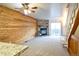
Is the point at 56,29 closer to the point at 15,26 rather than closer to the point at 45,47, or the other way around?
the point at 45,47

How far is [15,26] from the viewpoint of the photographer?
77.7 inches

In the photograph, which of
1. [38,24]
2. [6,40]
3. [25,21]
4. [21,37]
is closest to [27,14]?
[25,21]

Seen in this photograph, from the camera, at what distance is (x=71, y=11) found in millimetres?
2314

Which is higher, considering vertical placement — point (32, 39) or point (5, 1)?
point (5, 1)

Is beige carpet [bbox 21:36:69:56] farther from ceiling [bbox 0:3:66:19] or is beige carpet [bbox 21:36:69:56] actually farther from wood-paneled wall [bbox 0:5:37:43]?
ceiling [bbox 0:3:66:19]

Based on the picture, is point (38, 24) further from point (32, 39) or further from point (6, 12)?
point (6, 12)

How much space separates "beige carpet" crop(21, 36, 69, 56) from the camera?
190 cm

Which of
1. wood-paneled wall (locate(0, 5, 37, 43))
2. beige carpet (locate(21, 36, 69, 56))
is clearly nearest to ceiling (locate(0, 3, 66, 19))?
wood-paneled wall (locate(0, 5, 37, 43))

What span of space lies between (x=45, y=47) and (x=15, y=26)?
0.59 metres

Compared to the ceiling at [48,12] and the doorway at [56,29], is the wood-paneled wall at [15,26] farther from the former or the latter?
the doorway at [56,29]

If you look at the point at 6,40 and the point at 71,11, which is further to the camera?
the point at 71,11

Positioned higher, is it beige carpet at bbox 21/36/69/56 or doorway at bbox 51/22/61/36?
doorway at bbox 51/22/61/36

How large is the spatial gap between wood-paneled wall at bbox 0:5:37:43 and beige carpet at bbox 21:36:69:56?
151 millimetres

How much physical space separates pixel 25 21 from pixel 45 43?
0.50m
